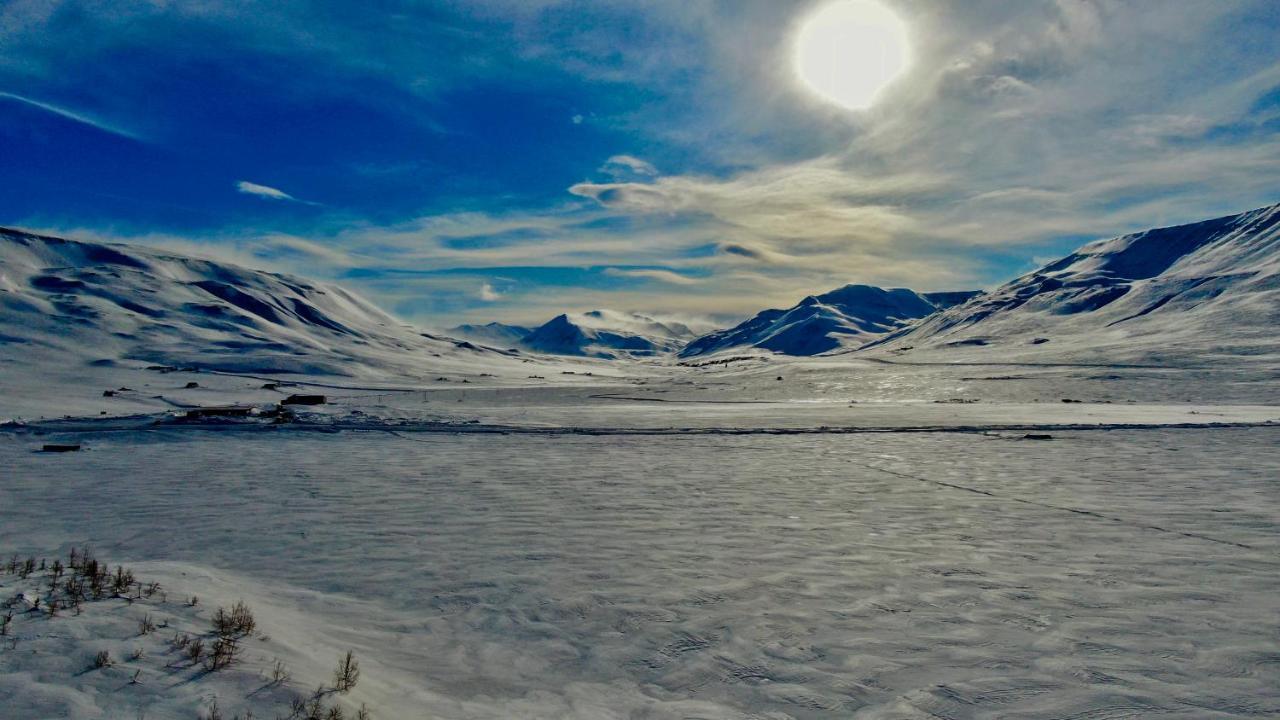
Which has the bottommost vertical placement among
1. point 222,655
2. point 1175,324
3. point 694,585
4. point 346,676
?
point 694,585

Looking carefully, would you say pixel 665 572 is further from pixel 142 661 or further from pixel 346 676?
pixel 142 661

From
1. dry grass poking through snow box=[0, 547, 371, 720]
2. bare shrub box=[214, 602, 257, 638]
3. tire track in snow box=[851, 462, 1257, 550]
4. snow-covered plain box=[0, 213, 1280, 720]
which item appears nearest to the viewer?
dry grass poking through snow box=[0, 547, 371, 720]

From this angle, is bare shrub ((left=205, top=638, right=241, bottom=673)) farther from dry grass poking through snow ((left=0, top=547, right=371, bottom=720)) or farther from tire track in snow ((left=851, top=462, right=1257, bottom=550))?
tire track in snow ((left=851, top=462, right=1257, bottom=550))

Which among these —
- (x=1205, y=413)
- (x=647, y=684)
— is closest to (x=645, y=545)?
(x=647, y=684)

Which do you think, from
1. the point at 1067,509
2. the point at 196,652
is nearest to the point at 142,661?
the point at 196,652

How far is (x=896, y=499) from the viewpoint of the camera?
1376cm

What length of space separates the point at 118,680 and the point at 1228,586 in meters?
11.8

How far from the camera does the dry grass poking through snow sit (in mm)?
4680

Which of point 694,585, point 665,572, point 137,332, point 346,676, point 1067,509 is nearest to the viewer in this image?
point 346,676

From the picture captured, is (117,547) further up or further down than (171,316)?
further down

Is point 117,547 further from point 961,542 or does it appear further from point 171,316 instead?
point 171,316

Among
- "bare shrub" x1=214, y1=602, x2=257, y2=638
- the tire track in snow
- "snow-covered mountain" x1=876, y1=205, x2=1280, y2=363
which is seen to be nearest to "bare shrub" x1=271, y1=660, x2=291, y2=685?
"bare shrub" x1=214, y1=602, x2=257, y2=638

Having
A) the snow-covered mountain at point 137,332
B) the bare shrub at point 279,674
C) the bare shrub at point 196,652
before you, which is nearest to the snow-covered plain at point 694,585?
the bare shrub at point 279,674

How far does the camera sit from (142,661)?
525 centimetres
